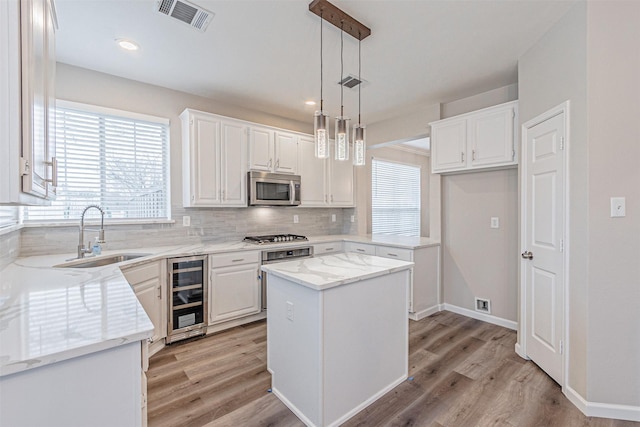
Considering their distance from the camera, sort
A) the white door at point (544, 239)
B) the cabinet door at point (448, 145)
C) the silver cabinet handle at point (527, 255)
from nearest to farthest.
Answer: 1. the white door at point (544, 239)
2. the silver cabinet handle at point (527, 255)
3. the cabinet door at point (448, 145)

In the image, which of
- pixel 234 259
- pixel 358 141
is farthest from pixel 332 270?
pixel 234 259

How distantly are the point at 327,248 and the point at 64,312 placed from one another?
319 centimetres

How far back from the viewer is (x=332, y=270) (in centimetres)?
211

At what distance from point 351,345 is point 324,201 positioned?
9.18ft

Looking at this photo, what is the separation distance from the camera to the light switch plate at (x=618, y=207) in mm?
1919

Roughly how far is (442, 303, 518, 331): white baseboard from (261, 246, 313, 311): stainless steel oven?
1.91 metres

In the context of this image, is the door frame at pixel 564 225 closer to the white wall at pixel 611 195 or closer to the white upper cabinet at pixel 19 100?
the white wall at pixel 611 195

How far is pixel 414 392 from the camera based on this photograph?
7.22 ft

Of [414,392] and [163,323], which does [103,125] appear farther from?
[414,392]

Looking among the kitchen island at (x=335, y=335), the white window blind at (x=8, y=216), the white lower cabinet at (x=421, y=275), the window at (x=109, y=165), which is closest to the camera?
the kitchen island at (x=335, y=335)

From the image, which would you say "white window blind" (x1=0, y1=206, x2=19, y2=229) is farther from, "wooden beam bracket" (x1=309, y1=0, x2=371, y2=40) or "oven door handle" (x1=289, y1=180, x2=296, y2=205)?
"oven door handle" (x1=289, y1=180, x2=296, y2=205)

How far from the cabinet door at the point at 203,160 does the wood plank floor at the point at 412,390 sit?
1.50m

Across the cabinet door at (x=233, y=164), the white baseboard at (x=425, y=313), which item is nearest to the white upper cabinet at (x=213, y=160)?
the cabinet door at (x=233, y=164)

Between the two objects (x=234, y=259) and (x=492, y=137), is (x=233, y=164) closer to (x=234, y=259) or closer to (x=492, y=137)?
(x=234, y=259)
